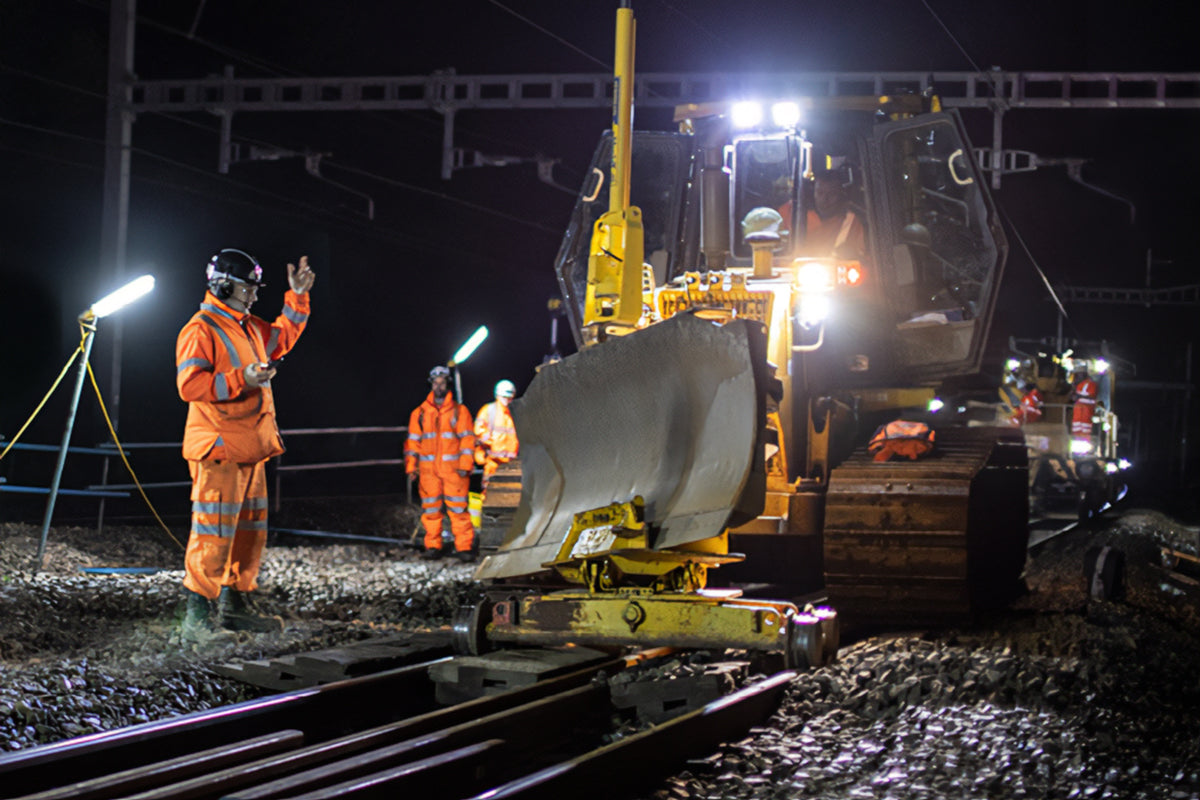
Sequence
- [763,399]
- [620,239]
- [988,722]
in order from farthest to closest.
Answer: [620,239] < [763,399] < [988,722]

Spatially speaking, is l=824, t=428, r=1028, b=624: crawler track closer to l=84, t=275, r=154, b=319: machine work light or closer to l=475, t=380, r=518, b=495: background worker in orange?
l=84, t=275, r=154, b=319: machine work light

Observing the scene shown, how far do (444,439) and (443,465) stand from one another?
0.29 metres

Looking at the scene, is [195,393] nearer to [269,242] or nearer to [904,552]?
[904,552]

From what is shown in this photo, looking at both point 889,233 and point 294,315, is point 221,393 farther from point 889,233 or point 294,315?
point 889,233

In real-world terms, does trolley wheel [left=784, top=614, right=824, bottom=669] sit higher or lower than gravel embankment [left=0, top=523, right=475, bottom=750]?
higher

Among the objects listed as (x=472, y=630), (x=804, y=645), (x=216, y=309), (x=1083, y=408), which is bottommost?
(x=472, y=630)

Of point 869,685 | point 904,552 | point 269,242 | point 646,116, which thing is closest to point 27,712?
point 869,685

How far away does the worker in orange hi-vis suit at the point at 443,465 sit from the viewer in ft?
42.8

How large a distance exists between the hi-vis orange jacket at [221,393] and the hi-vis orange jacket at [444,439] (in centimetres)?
576

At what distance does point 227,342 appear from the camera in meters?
7.34

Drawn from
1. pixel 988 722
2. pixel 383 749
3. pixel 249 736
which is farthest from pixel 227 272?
pixel 988 722

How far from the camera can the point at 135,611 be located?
815 cm

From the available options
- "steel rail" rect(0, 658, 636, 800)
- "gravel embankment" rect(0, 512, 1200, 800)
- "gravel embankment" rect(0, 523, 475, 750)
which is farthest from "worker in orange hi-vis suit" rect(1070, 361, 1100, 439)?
"steel rail" rect(0, 658, 636, 800)

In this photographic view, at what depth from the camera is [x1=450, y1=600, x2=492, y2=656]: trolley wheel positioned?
6.50m
